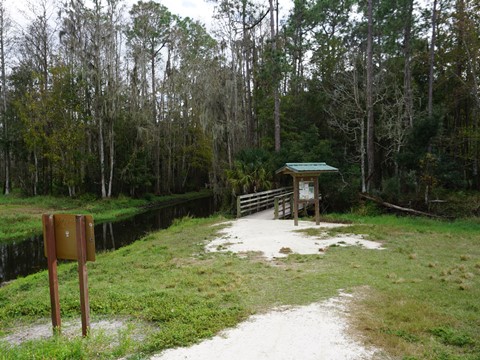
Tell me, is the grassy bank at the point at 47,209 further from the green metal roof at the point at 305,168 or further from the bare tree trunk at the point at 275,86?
the green metal roof at the point at 305,168

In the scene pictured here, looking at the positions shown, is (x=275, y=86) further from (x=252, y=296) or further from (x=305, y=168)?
(x=252, y=296)

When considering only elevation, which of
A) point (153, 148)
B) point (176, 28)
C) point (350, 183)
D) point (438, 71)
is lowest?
point (350, 183)

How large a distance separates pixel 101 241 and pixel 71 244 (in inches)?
434

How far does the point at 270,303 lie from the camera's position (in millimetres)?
5176

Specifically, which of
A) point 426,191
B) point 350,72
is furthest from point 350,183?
point 350,72

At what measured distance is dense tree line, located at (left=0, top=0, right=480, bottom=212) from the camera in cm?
1747

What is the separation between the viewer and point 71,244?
4141mm

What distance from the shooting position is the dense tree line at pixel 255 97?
1747cm

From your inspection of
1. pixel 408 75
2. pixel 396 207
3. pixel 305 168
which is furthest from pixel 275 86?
pixel 396 207

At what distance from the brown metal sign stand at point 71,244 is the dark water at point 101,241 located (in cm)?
685

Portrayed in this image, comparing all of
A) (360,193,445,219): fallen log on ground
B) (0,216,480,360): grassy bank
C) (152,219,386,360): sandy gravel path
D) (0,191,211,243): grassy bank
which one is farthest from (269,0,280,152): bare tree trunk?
(152,219,386,360): sandy gravel path

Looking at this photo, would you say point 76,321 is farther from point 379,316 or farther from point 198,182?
point 198,182

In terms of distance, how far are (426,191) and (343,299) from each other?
1193 cm

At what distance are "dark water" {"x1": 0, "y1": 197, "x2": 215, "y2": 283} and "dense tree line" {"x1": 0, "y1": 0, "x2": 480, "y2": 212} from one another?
14.1 ft
